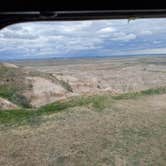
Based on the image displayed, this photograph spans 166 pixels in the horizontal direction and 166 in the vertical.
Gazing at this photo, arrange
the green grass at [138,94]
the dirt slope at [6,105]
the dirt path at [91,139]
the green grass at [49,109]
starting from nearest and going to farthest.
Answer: the dirt path at [91,139] → the green grass at [49,109] → the dirt slope at [6,105] → the green grass at [138,94]

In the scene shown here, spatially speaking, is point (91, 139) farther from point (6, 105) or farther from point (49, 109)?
point (6, 105)

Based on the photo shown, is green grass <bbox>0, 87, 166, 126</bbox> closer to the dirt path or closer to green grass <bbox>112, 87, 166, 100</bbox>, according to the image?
green grass <bbox>112, 87, 166, 100</bbox>

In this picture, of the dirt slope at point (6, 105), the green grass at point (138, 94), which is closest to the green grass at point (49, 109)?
the green grass at point (138, 94)

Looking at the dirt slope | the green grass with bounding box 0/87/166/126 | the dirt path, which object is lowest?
the dirt path

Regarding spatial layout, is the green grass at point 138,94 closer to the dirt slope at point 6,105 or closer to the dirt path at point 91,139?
the dirt path at point 91,139

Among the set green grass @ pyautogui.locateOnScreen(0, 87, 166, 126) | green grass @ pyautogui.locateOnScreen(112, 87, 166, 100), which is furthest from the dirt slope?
green grass @ pyautogui.locateOnScreen(112, 87, 166, 100)

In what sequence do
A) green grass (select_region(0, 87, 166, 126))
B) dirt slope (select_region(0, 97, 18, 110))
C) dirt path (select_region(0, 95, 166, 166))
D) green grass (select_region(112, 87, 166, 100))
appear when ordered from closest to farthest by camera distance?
1. dirt path (select_region(0, 95, 166, 166))
2. green grass (select_region(0, 87, 166, 126))
3. dirt slope (select_region(0, 97, 18, 110))
4. green grass (select_region(112, 87, 166, 100))

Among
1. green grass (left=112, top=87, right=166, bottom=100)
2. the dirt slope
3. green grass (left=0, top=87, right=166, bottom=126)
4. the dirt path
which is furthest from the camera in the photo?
green grass (left=112, top=87, right=166, bottom=100)

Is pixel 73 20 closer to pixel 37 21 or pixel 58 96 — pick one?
pixel 37 21
